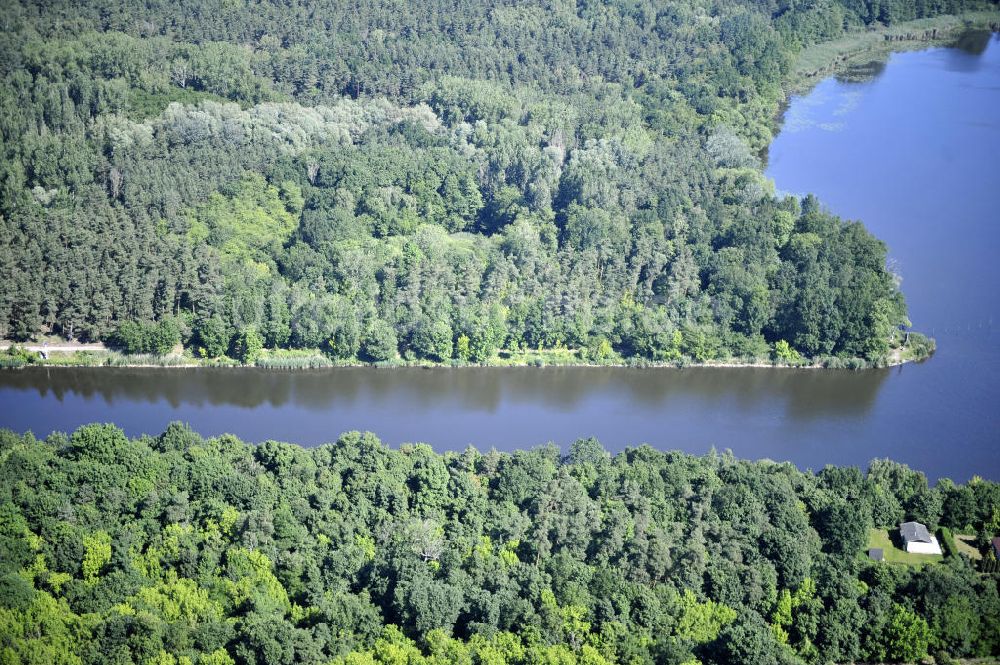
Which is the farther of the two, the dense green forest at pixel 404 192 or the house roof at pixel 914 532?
the dense green forest at pixel 404 192

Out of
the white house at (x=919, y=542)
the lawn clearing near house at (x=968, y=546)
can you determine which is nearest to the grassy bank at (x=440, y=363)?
the lawn clearing near house at (x=968, y=546)

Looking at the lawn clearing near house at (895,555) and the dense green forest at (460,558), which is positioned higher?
the dense green forest at (460,558)

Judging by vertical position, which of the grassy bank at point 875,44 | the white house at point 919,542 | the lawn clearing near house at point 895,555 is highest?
the grassy bank at point 875,44

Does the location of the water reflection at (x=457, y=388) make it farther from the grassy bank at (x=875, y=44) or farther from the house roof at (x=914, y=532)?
the grassy bank at (x=875, y=44)

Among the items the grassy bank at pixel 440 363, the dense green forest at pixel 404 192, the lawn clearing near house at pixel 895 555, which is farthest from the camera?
the dense green forest at pixel 404 192

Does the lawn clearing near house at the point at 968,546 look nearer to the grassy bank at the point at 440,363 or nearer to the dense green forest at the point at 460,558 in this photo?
the dense green forest at the point at 460,558

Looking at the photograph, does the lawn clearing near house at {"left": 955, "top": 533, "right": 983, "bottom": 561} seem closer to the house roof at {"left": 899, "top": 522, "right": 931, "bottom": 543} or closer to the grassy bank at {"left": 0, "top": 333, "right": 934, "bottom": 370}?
the house roof at {"left": 899, "top": 522, "right": 931, "bottom": 543}

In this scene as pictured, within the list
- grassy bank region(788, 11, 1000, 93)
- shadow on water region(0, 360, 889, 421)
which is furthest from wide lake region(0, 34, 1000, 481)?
grassy bank region(788, 11, 1000, 93)

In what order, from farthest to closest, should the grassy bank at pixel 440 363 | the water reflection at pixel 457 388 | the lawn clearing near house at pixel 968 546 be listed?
the grassy bank at pixel 440 363 → the water reflection at pixel 457 388 → the lawn clearing near house at pixel 968 546
